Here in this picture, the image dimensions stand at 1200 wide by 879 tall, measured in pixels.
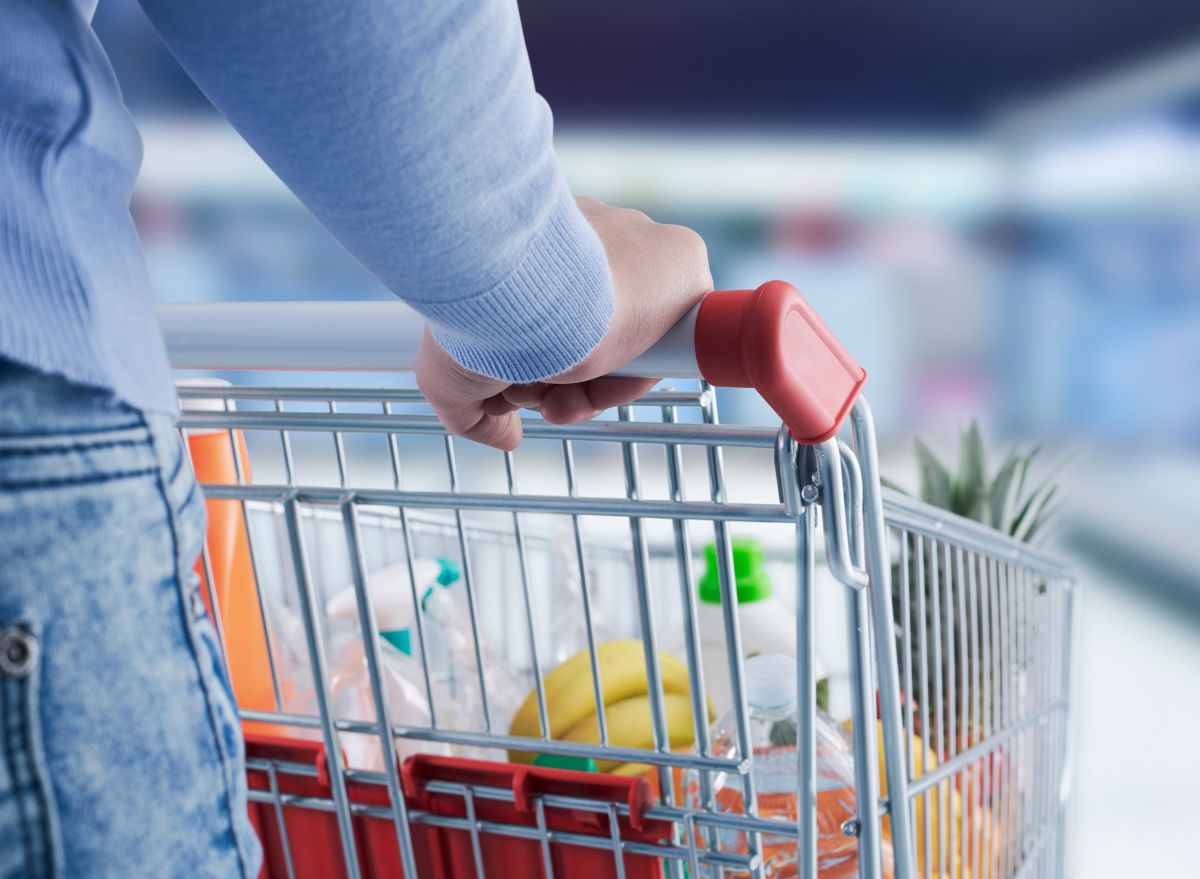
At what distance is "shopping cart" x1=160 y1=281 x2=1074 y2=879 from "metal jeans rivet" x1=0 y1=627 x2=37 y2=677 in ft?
0.82

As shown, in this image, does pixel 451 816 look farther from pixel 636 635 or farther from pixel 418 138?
pixel 418 138

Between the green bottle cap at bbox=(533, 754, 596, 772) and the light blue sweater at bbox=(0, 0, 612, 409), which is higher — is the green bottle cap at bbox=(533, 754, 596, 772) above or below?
below

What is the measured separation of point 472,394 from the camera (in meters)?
0.44

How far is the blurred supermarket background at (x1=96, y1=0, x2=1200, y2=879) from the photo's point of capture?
3.16 meters

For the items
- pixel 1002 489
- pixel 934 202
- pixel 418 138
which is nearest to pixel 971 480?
pixel 1002 489

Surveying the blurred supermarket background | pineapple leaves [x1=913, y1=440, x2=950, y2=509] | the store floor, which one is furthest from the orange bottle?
the blurred supermarket background

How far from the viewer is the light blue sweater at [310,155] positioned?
267 mm

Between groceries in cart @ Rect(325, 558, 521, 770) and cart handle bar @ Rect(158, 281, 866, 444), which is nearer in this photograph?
cart handle bar @ Rect(158, 281, 866, 444)

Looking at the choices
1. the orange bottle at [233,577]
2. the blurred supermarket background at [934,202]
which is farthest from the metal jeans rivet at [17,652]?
the blurred supermarket background at [934,202]

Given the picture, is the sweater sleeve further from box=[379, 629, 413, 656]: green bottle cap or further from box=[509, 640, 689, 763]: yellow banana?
box=[379, 629, 413, 656]: green bottle cap

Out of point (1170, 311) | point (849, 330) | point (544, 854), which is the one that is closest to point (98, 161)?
point (544, 854)

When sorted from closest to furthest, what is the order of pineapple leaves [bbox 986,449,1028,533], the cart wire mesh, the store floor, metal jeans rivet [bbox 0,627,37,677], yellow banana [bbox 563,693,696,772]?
metal jeans rivet [bbox 0,627,37,677] → the cart wire mesh → yellow banana [bbox 563,693,696,772] → pineapple leaves [bbox 986,449,1028,533] → the store floor

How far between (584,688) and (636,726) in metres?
0.05

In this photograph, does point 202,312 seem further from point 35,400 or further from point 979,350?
point 979,350
